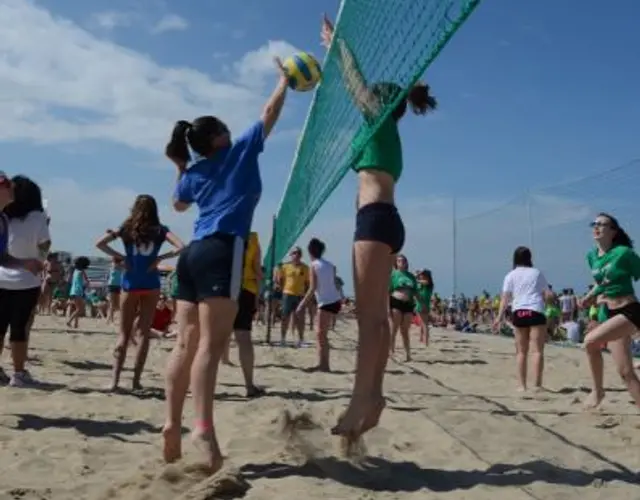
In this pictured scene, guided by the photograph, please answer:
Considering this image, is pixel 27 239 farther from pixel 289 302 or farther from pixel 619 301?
pixel 289 302

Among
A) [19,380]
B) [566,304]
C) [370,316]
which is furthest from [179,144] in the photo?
[566,304]

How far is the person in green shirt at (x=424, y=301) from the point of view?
12523 millimetres

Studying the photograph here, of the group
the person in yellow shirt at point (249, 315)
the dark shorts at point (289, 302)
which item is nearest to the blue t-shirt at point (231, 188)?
the person in yellow shirt at point (249, 315)

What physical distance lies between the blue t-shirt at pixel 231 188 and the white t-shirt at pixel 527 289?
14.2ft

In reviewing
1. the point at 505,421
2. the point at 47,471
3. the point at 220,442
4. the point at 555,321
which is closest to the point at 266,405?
the point at 220,442

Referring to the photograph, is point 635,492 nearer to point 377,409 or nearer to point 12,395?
point 377,409

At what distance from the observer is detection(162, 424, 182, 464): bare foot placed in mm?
2961

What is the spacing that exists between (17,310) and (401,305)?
5335mm

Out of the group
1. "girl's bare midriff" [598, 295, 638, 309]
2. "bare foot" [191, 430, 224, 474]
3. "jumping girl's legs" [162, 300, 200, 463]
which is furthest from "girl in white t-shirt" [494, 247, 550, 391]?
"bare foot" [191, 430, 224, 474]

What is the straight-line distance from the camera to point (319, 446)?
3398 mm

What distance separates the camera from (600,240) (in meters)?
5.21

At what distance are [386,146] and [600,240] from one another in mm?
2583

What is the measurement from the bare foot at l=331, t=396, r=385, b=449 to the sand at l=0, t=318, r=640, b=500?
0.15 m

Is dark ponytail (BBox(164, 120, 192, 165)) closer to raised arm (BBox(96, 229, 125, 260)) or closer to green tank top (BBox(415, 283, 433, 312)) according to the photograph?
raised arm (BBox(96, 229, 125, 260))
